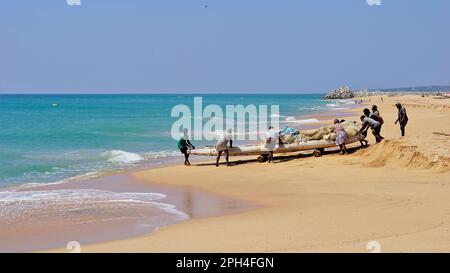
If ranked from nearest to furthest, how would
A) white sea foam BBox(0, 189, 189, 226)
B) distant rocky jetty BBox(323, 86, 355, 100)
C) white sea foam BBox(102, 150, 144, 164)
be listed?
white sea foam BBox(0, 189, 189, 226) → white sea foam BBox(102, 150, 144, 164) → distant rocky jetty BBox(323, 86, 355, 100)

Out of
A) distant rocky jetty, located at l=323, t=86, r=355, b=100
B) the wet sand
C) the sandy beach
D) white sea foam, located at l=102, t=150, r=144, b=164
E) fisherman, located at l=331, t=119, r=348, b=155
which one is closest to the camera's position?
the sandy beach

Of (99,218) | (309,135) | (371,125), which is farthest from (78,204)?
(371,125)

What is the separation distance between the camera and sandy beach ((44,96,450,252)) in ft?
23.7

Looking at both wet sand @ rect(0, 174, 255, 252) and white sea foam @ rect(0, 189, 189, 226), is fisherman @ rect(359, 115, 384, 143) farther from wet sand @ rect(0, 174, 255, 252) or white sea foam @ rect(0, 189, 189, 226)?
white sea foam @ rect(0, 189, 189, 226)

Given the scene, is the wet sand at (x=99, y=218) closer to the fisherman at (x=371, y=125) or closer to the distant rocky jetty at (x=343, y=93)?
the fisherman at (x=371, y=125)

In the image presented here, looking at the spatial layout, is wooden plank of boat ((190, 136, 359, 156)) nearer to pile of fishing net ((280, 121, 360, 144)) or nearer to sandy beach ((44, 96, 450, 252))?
pile of fishing net ((280, 121, 360, 144))

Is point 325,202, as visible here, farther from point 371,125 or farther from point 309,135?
point 309,135

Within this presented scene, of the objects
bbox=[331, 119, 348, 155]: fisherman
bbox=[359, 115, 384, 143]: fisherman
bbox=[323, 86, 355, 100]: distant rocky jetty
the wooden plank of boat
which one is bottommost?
the wooden plank of boat

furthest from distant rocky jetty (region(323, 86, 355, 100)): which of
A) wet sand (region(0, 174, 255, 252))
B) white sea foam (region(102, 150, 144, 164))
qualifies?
wet sand (region(0, 174, 255, 252))

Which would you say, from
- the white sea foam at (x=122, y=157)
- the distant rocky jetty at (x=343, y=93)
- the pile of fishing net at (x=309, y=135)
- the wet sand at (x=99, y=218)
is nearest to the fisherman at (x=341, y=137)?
the pile of fishing net at (x=309, y=135)

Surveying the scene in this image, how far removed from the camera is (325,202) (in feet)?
33.8

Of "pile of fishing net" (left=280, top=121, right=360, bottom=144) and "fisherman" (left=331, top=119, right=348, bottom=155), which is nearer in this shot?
"fisherman" (left=331, top=119, right=348, bottom=155)

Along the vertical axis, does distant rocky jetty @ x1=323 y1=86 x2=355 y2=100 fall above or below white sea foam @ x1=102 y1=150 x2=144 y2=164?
above
